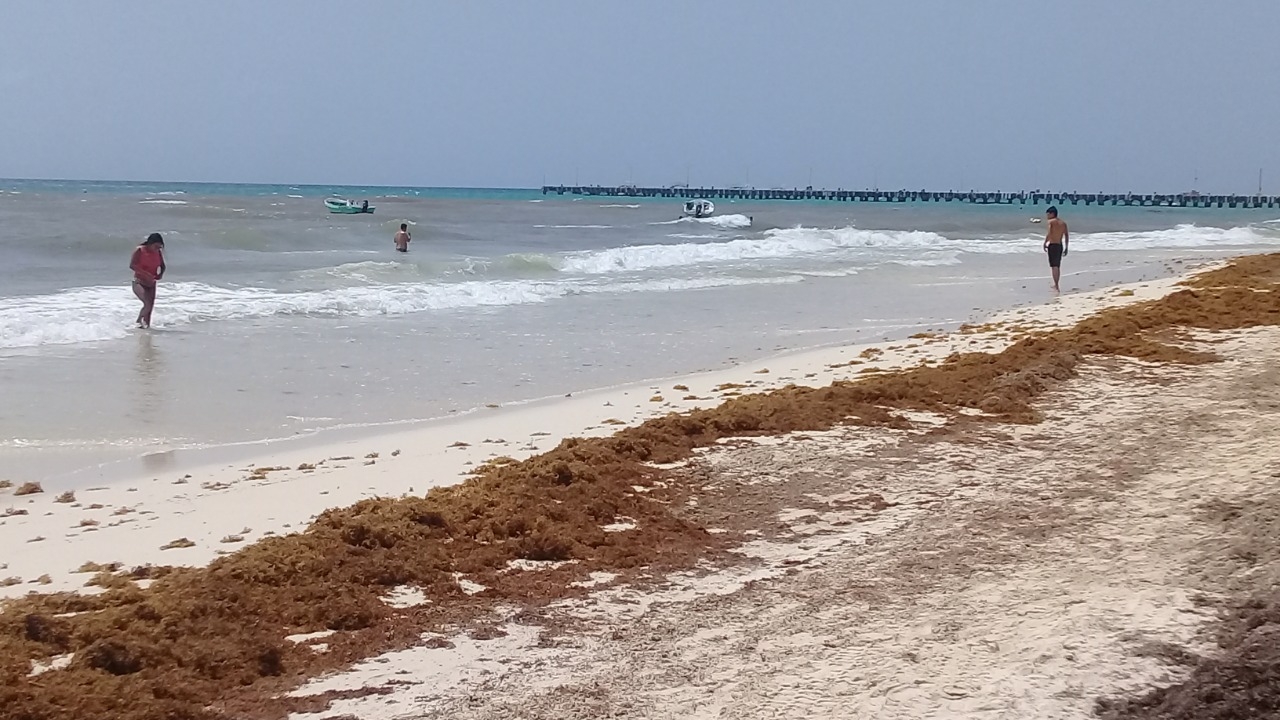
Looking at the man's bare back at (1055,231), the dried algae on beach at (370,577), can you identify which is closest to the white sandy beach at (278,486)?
the dried algae on beach at (370,577)

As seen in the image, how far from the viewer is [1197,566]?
4.55 meters

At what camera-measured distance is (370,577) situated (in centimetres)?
474

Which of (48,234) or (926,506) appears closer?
(926,506)

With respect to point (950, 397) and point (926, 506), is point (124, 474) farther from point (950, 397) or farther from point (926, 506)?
point (950, 397)

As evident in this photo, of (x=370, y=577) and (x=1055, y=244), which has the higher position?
(x=1055, y=244)

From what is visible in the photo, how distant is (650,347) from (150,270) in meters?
6.47

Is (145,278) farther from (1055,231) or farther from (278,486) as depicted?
(1055,231)

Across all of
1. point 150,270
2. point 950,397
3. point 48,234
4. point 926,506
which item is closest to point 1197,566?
point 926,506

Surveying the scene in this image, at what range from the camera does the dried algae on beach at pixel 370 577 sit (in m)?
3.69

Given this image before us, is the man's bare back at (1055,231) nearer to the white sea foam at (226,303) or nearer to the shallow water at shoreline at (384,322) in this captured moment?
the shallow water at shoreline at (384,322)

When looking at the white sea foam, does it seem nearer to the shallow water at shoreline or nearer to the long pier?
the shallow water at shoreline

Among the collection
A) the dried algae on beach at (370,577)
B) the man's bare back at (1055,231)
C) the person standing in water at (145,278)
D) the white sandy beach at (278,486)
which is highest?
the man's bare back at (1055,231)

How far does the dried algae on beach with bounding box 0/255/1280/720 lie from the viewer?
12.1 ft

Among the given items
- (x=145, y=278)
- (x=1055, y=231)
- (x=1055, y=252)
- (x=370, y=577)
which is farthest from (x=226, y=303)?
(x=1055, y=231)
